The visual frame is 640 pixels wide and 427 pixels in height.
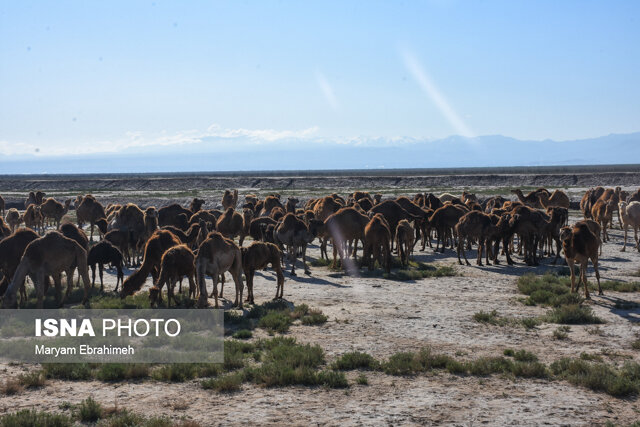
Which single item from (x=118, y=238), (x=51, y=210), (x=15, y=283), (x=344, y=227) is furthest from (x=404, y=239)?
(x=51, y=210)

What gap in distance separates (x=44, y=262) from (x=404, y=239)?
12315 mm

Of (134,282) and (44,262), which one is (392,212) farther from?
(44,262)

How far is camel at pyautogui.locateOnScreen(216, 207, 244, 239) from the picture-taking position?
78.8 feet

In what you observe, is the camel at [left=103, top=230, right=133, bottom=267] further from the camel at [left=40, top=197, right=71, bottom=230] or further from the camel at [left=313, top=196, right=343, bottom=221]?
the camel at [left=40, top=197, right=71, bottom=230]

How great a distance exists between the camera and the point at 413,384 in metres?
9.75

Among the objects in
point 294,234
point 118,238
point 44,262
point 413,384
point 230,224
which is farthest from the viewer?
point 230,224

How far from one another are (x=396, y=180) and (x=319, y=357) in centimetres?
8714

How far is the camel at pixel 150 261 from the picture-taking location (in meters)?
14.8

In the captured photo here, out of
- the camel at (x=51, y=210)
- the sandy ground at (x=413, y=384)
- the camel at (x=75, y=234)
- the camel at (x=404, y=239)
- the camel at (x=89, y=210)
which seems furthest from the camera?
the camel at (x=51, y=210)

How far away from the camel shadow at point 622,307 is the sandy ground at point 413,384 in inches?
1.6

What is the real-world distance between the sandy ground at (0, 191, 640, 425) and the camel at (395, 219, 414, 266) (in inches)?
141

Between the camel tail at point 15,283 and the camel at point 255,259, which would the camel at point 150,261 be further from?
the camel tail at point 15,283

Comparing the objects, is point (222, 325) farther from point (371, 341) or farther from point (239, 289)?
point (371, 341)

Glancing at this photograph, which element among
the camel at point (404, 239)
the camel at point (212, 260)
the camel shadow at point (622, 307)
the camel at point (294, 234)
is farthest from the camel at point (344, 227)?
the camel shadow at point (622, 307)
